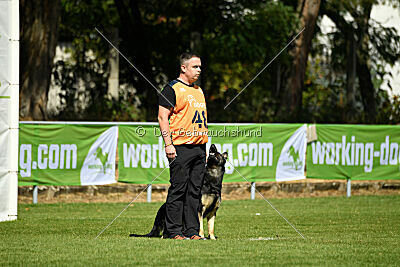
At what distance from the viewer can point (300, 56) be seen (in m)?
23.7

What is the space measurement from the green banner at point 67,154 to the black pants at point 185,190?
19.0ft

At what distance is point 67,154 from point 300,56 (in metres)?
11.5

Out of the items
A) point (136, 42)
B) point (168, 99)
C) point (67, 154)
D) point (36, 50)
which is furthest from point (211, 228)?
point (136, 42)

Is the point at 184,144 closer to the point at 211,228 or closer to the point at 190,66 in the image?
the point at 190,66

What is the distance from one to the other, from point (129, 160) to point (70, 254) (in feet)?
24.2

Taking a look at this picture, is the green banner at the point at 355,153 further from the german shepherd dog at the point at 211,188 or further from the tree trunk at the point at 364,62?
the tree trunk at the point at 364,62

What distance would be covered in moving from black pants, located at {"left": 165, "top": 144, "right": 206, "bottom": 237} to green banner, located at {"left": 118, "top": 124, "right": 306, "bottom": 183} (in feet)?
17.5

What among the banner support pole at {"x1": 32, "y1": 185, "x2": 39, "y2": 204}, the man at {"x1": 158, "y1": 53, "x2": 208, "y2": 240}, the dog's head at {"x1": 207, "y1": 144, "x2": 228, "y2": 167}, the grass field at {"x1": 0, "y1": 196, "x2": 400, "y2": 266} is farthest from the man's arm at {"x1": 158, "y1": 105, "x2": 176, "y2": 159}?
the banner support pole at {"x1": 32, "y1": 185, "x2": 39, "y2": 204}

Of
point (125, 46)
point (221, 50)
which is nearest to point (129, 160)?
point (221, 50)

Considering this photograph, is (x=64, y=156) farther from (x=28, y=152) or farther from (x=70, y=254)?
(x=70, y=254)

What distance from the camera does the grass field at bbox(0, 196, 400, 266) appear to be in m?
7.11

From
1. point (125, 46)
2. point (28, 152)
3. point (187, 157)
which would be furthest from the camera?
point (125, 46)

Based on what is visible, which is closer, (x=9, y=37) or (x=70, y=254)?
(x=70, y=254)

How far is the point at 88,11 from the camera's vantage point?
1015 inches
